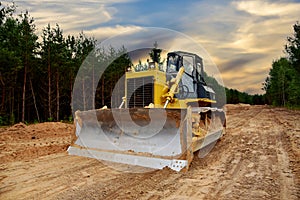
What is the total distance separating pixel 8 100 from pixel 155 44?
1402 centimetres


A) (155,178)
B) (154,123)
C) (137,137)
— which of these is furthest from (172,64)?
(155,178)

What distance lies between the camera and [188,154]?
14.0ft

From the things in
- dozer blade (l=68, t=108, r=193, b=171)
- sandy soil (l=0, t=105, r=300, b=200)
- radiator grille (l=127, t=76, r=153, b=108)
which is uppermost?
radiator grille (l=127, t=76, r=153, b=108)

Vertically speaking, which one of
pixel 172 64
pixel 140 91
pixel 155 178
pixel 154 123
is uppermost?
pixel 172 64

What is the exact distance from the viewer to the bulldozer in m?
4.42

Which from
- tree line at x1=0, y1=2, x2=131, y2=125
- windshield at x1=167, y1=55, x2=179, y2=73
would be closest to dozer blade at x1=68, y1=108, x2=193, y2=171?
windshield at x1=167, y1=55, x2=179, y2=73

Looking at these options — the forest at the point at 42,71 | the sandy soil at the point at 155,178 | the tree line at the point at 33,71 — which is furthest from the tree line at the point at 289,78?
the sandy soil at the point at 155,178

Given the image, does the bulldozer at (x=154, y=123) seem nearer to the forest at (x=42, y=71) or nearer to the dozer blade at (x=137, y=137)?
the dozer blade at (x=137, y=137)

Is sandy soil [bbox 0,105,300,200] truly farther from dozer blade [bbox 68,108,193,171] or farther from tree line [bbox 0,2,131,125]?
tree line [bbox 0,2,131,125]

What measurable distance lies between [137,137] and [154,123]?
460 millimetres

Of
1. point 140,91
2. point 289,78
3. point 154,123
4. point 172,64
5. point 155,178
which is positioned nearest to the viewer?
point 155,178

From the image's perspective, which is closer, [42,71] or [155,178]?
[155,178]

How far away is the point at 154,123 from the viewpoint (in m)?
4.87

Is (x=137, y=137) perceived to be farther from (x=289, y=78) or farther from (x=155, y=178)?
(x=289, y=78)
